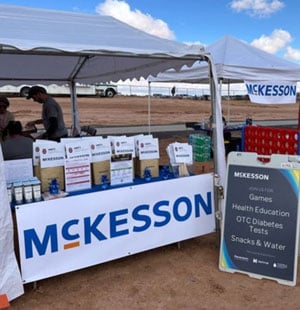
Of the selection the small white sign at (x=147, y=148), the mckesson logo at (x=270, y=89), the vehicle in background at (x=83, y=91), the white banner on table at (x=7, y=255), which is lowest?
the white banner on table at (x=7, y=255)

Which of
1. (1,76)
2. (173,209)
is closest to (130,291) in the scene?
(173,209)

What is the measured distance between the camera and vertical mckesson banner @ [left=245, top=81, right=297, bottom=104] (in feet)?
20.6

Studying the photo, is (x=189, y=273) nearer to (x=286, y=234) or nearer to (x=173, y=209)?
(x=173, y=209)

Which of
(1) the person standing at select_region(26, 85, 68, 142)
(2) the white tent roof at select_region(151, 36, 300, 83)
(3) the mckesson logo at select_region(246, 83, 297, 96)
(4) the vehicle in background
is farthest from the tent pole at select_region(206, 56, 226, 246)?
(4) the vehicle in background

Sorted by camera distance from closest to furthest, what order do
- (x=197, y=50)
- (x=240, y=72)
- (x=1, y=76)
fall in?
(x=197, y=50)
(x=240, y=72)
(x=1, y=76)

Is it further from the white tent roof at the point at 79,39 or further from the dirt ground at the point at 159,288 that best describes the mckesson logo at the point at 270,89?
the dirt ground at the point at 159,288

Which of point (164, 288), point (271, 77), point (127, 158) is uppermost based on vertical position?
point (271, 77)

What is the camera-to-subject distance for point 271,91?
6453 millimetres

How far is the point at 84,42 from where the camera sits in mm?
2953

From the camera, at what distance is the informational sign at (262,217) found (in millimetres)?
2992

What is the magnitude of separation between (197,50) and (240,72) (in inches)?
123

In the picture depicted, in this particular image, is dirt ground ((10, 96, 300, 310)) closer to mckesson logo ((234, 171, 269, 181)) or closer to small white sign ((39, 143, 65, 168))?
mckesson logo ((234, 171, 269, 181))

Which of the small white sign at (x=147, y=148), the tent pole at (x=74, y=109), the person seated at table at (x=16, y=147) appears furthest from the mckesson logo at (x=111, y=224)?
the tent pole at (x=74, y=109)

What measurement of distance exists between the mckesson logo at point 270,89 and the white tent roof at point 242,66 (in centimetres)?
14
